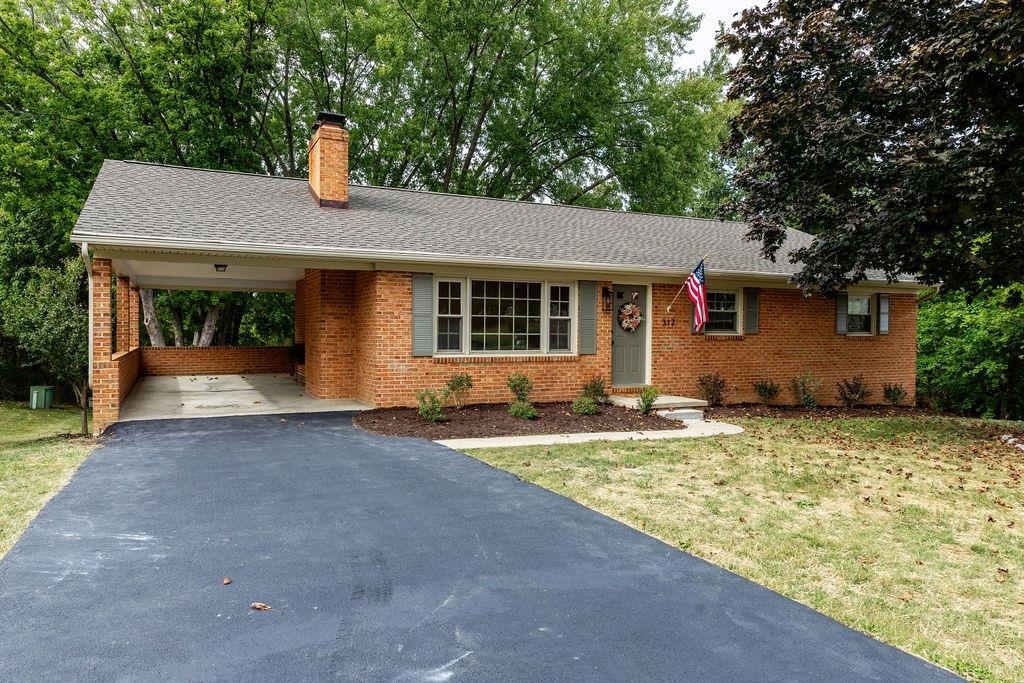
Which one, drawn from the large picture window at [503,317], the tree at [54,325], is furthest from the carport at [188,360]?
the large picture window at [503,317]

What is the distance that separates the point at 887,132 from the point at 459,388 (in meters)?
8.03

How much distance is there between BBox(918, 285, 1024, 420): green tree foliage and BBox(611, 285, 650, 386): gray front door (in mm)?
9283

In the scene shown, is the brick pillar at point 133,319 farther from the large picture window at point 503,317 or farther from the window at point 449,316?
the large picture window at point 503,317

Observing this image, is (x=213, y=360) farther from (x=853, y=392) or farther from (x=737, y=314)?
(x=853, y=392)

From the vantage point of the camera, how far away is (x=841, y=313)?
49.9ft

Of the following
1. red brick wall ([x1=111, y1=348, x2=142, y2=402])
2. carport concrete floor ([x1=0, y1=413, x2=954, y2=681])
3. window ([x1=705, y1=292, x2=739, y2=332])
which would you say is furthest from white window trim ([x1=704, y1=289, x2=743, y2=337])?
red brick wall ([x1=111, y1=348, x2=142, y2=402])

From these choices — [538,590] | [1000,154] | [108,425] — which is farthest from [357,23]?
[538,590]

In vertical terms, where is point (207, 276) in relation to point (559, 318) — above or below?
above

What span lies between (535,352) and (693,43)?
2277 cm

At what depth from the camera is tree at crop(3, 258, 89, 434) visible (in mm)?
13516

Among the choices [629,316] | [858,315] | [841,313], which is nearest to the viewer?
[629,316]

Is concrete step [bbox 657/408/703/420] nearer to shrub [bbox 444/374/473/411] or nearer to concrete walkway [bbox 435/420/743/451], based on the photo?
concrete walkway [bbox 435/420/743/451]

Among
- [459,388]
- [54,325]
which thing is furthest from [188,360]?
[459,388]

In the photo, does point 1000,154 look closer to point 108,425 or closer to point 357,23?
point 108,425
